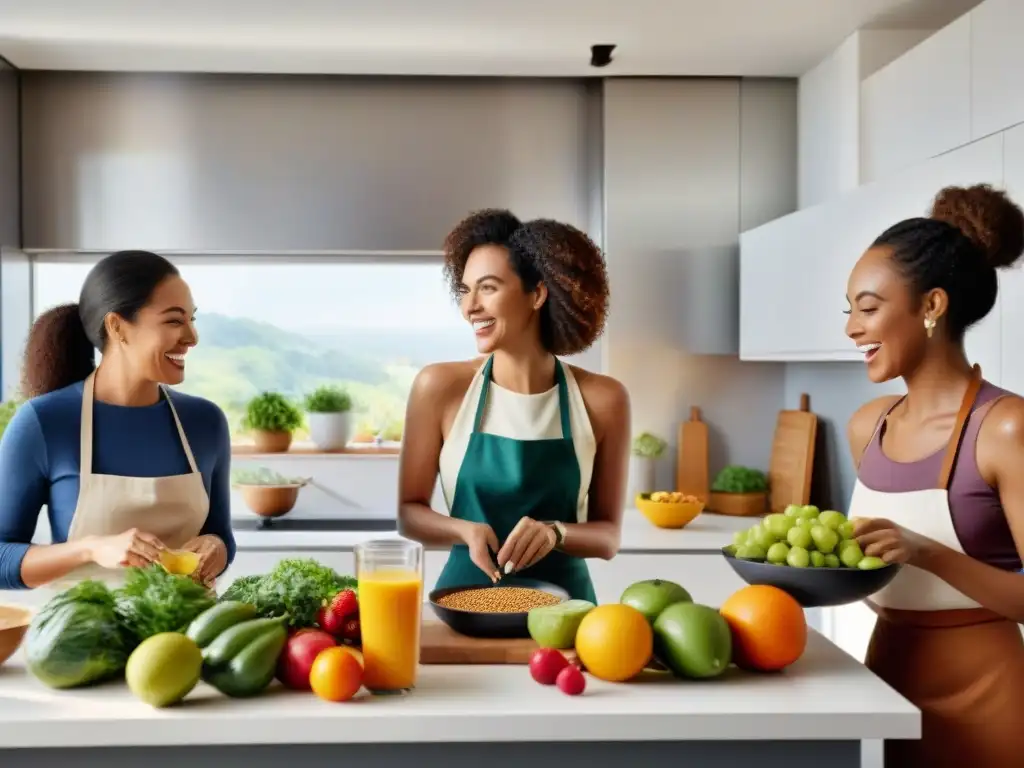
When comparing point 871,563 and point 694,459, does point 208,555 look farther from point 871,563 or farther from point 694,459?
point 694,459

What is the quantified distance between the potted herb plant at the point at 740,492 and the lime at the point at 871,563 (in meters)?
2.45

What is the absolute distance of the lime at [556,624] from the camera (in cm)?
143

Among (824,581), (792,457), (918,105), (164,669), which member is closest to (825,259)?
(918,105)

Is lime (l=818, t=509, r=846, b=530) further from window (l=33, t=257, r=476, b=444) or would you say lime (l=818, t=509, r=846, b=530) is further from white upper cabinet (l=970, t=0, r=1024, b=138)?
window (l=33, t=257, r=476, b=444)

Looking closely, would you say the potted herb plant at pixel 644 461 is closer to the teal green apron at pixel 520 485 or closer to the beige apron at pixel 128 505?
the teal green apron at pixel 520 485

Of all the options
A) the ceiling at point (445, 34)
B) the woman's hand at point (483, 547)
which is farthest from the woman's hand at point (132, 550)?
the ceiling at point (445, 34)

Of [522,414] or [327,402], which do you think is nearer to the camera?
[522,414]

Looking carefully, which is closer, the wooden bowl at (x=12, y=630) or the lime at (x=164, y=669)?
the lime at (x=164, y=669)

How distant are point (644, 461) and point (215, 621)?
277 cm

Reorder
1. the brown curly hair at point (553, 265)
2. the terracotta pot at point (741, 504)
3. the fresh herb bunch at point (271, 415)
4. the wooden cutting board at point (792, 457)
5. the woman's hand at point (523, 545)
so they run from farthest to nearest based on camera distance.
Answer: the fresh herb bunch at point (271, 415), the terracotta pot at point (741, 504), the wooden cutting board at point (792, 457), the brown curly hair at point (553, 265), the woman's hand at point (523, 545)

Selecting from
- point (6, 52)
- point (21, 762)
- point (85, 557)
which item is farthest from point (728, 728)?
point (6, 52)

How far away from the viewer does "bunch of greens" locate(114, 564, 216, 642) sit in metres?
1.32

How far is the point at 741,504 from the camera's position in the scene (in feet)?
12.6

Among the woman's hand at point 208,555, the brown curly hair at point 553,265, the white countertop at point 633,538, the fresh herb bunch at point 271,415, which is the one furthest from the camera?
the fresh herb bunch at point 271,415
